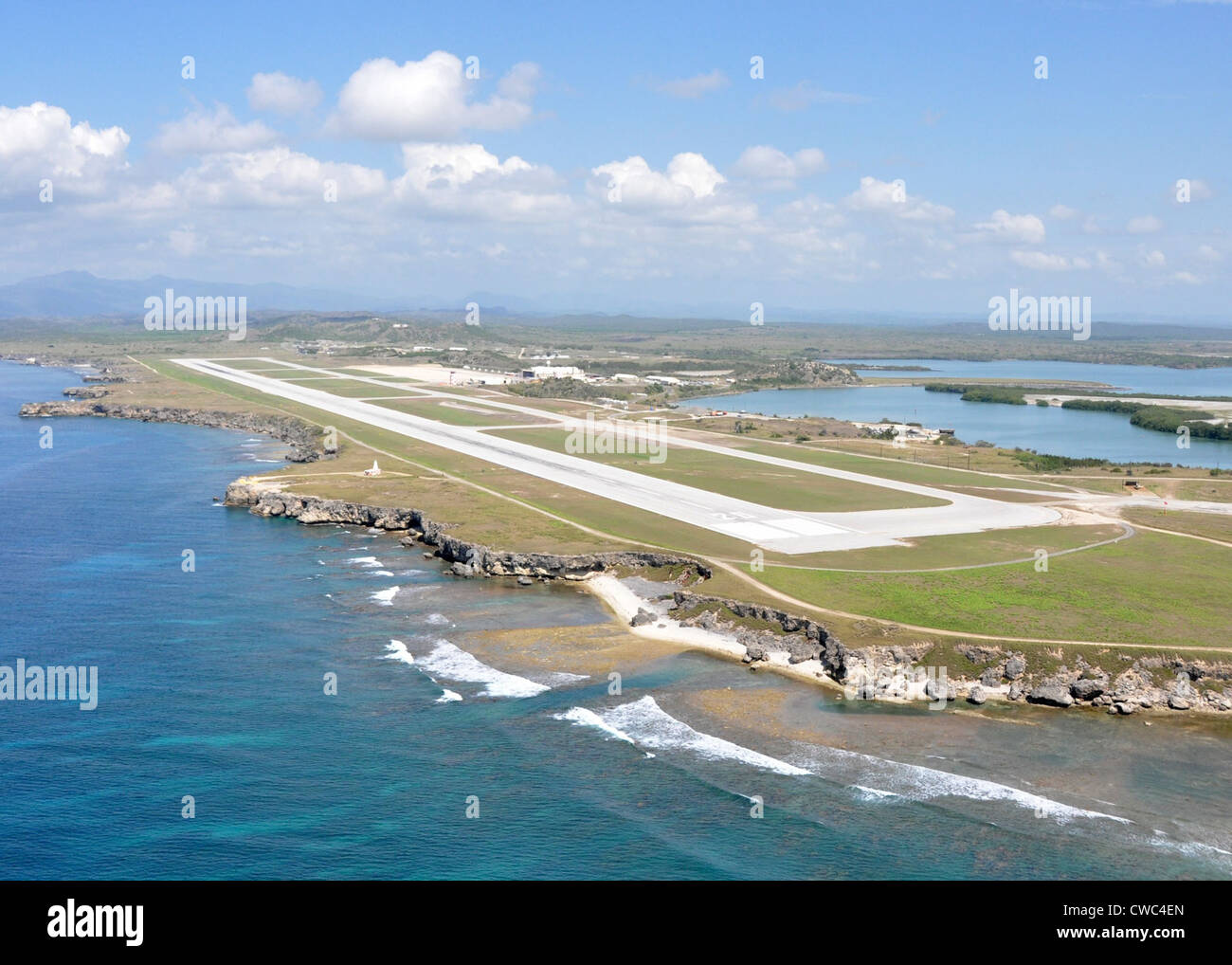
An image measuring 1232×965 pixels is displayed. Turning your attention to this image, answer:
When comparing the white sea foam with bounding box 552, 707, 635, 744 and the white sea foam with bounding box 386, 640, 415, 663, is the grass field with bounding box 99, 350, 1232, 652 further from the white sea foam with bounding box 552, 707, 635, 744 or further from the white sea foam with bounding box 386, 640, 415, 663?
the white sea foam with bounding box 386, 640, 415, 663

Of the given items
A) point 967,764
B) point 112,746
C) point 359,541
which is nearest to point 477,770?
point 112,746

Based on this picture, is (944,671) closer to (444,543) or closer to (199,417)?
(444,543)

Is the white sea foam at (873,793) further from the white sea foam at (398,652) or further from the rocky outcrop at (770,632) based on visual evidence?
the white sea foam at (398,652)

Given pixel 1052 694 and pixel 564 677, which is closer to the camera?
pixel 1052 694

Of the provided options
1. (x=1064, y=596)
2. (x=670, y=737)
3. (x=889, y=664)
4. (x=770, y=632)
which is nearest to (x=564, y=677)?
(x=670, y=737)

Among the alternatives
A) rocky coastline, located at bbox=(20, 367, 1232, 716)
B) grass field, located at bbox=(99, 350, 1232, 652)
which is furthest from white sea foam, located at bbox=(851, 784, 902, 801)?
Result: grass field, located at bbox=(99, 350, 1232, 652)

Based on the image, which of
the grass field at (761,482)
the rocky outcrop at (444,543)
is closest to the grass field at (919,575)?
the rocky outcrop at (444,543)
